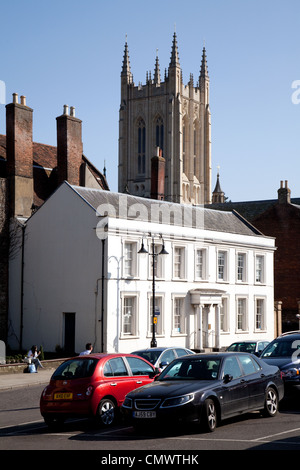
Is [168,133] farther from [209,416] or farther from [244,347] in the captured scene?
[209,416]

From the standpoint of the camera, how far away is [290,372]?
60.3 ft

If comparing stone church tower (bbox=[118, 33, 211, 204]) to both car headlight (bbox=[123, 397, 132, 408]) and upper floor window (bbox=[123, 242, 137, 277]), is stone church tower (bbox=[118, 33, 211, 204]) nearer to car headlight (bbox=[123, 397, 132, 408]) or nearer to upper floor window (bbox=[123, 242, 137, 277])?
upper floor window (bbox=[123, 242, 137, 277])

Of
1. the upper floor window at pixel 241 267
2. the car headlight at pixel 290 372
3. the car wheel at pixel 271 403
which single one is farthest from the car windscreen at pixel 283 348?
the upper floor window at pixel 241 267

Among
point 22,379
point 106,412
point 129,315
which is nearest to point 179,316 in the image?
point 129,315

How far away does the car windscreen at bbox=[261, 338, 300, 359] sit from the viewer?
20000 millimetres

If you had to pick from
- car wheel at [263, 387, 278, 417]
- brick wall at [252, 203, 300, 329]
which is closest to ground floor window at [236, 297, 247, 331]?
brick wall at [252, 203, 300, 329]

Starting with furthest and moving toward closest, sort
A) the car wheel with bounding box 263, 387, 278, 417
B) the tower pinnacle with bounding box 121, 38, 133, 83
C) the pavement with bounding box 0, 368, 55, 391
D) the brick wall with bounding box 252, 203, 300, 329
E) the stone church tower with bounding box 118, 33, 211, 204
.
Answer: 1. the tower pinnacle with bounding box 121, 38, 133, 83
2. the stone church tower with bounding box 118, 33, 211, 204
3. the brick wall with bounding box 252, 203, 300, 329
4. the pavement with bounding box 0, 368, 55, 391
5. the car wheel with bounding box 263, 387, 278, 417

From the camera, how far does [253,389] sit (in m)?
15.7

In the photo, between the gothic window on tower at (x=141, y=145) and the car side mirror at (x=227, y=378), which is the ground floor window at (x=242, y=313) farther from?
the gothic window on tower at (x=141, y=145)

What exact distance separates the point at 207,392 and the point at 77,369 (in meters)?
3.25

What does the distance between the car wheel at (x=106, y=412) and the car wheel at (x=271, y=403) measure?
337 centimetres

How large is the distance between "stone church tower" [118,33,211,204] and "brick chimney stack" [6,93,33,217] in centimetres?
8923

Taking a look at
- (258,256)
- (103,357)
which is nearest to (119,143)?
(258,256)

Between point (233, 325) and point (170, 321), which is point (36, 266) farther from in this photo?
point (233, 325)
